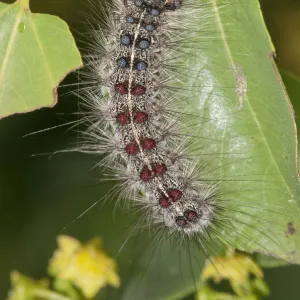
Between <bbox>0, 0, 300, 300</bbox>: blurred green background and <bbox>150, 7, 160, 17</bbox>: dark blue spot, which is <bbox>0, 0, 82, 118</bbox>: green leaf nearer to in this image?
<bbox>150, 7, 160, 17</bbox>: dark blue spot

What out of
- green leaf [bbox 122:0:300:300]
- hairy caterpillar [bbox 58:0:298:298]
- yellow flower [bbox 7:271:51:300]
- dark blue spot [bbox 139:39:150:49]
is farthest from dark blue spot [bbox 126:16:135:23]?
yellow flower [bbox 7:271:51:300]

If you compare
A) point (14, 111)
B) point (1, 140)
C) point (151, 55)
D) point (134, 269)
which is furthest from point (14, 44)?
point (134, 269)

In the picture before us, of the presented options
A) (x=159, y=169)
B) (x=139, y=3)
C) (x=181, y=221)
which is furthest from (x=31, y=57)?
(x=181, y=221)

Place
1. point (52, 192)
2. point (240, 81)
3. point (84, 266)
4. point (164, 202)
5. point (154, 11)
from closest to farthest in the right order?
1. point (240, 81)
2. point (154, 11)
3. point (164, 202)
4. point (84, 266)
5. point (52, 192)

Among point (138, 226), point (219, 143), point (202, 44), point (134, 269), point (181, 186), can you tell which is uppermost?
point (202, 44)

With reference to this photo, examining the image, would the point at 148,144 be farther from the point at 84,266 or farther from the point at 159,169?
the point at 84,266

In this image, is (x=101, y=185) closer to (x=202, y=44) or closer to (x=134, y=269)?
(x=134, y=269)
